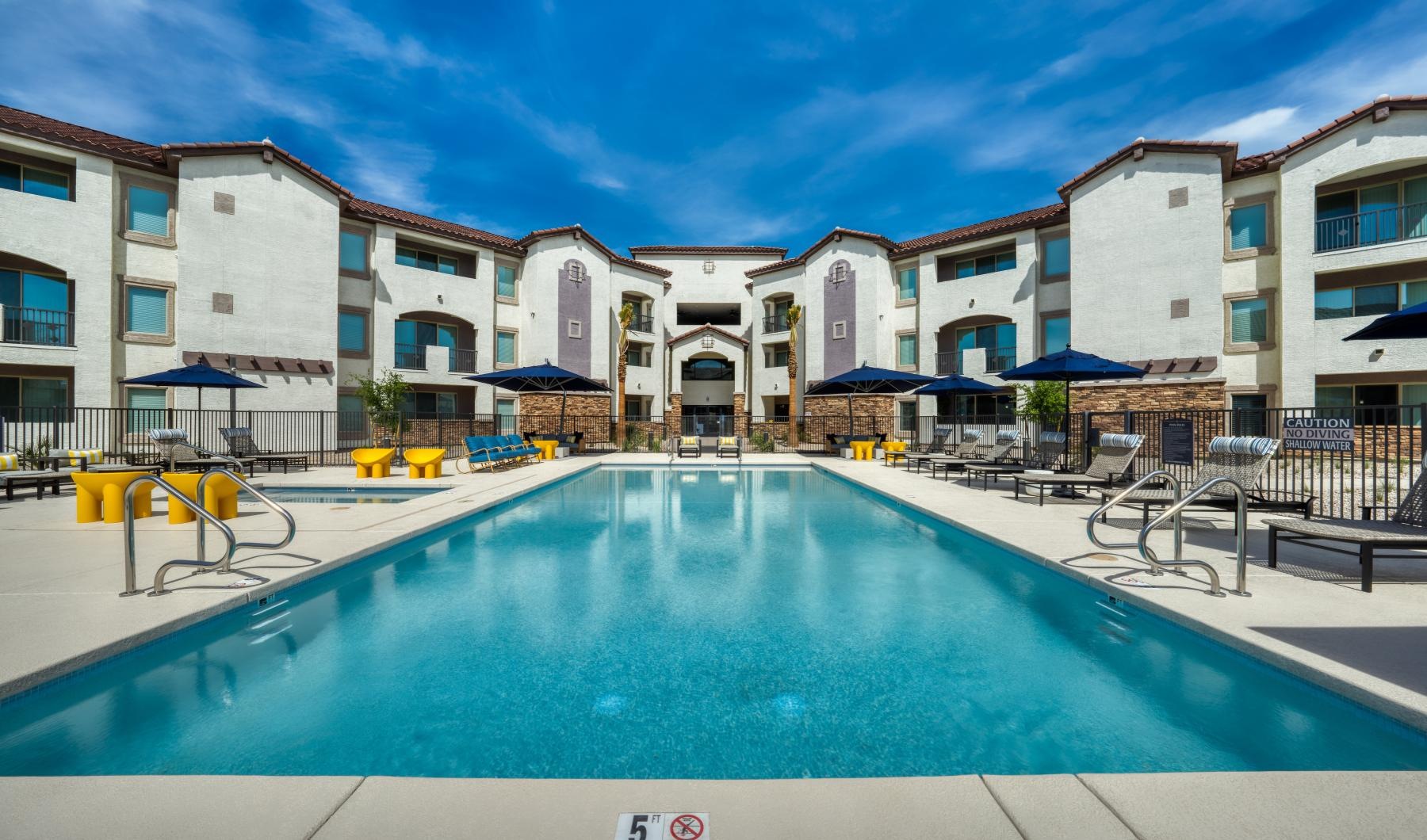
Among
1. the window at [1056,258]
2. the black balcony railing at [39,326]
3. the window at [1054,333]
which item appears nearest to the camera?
the black balcony railing at [39,326]

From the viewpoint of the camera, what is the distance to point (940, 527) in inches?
305

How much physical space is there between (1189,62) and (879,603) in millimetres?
18523

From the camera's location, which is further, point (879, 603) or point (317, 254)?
point (317, 254)

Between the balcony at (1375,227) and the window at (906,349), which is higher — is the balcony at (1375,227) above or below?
above

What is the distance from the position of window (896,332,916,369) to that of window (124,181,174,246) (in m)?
27.8

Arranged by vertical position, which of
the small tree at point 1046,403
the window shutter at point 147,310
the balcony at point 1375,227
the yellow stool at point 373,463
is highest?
the balcony at point 1375,227

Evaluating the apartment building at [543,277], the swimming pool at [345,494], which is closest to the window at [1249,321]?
the apartment building at [543,277]

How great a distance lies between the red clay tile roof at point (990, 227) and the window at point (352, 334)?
23321 millimetres

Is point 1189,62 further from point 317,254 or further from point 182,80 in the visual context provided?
point 317,254

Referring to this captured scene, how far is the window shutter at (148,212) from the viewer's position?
57.1ft

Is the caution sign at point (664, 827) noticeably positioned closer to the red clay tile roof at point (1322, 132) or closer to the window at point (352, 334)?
the window at point (352, 334)

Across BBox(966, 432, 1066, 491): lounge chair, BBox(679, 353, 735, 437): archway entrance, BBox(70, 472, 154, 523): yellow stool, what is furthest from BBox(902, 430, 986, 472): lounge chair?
BBox(679, 353, 735, 437): archway entrance

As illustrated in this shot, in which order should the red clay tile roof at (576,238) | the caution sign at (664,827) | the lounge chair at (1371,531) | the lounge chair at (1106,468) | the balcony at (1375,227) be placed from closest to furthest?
1. the caution sign at (664,827)
2. the lounge chair at (1371,531)
3. the lounge chair at (1106,468)
4. the balcony at (1375,227)
5. the red clay tile roof at (576,238)

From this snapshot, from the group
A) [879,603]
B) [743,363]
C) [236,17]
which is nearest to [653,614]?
[879,603]
